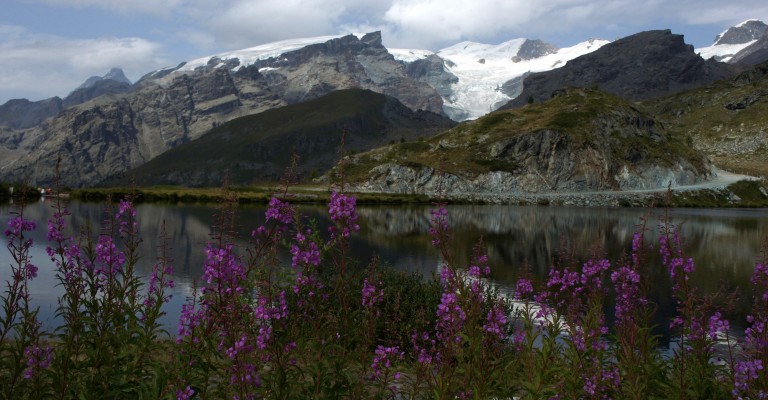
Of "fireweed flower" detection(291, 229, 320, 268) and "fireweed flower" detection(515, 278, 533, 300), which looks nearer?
"fireweed flower" detection(291, 229, 320, 268)

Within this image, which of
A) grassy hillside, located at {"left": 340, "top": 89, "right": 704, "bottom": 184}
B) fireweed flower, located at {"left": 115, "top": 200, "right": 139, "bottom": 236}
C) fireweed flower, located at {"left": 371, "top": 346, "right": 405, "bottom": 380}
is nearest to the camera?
fireweed flower, located at {"left": 371, "top": 346, "right": 405, "bottom": 380}

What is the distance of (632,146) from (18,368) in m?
204

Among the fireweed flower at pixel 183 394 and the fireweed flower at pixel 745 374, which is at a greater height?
the fireweed flower at pixel 183 394

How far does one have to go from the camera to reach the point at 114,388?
25.0ft

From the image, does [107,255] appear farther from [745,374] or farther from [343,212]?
[745,374]

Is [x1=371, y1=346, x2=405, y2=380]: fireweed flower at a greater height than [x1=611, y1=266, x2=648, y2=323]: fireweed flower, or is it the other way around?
[x1=611, y1=266, x2=648, y2=323]: fireweed flower

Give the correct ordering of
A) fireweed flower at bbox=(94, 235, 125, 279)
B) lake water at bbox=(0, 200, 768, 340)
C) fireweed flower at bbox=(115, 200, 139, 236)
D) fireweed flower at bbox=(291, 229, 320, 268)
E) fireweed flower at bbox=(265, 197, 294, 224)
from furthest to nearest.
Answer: lake water at bbox=(0, 200, 768, 340) < fireweed flower at bbox=(94, 235, 125, 279) < fireweed flower at bbox=(115, 200, 139, 236) < fireweed flower at bbox=(291, 229, 320, 268) < fireweed flower at bbox=(265, 197, 294, 224)

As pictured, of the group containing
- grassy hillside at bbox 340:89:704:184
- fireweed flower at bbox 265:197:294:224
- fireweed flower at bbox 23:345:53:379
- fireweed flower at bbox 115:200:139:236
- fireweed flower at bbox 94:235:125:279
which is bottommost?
fireweed flower at bbox 23:345:53:379

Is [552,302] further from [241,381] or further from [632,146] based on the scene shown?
[632,146]

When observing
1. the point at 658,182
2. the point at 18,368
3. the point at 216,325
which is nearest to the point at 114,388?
the point at 18,368

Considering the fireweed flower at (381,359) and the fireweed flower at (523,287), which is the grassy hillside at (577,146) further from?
the fireweed flower at (381,359)

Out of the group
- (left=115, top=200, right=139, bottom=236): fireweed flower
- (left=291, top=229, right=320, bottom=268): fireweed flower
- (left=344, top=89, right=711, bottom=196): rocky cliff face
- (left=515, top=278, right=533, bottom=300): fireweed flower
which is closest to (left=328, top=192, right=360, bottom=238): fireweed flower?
(left=291, top=229, right=320, bottom=268): fireweed flower

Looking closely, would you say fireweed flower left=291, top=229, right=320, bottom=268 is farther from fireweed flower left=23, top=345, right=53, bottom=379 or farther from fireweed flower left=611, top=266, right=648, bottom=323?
fireweed flower left=611, top=266, right=648, bottom=323

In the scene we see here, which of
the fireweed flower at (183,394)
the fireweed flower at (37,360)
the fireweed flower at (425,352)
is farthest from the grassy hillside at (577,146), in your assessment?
the fireweed flower at (183,394)
